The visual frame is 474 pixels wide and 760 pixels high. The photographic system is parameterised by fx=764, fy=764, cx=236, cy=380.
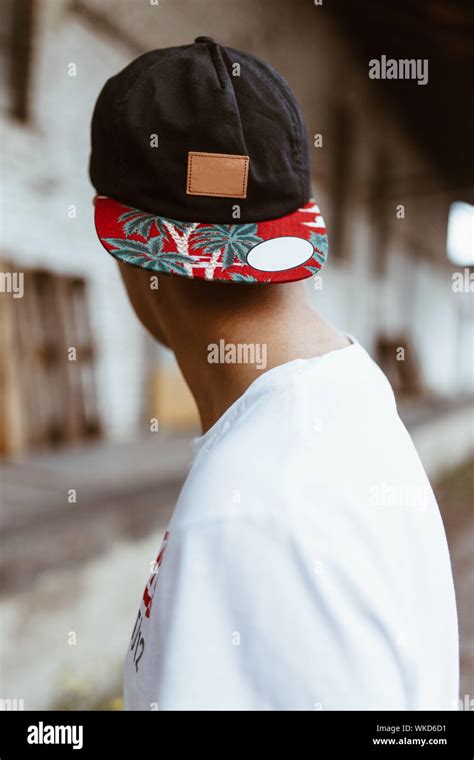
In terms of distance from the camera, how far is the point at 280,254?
0.90 metres

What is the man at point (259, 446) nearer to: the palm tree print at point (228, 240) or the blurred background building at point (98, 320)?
the palm tree print at point (228, 240)

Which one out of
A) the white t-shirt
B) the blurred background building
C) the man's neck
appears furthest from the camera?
the blurred background building

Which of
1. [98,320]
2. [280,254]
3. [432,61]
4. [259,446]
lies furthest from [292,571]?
[432,61]

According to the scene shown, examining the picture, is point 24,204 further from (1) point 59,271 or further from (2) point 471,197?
(2) point 471,197

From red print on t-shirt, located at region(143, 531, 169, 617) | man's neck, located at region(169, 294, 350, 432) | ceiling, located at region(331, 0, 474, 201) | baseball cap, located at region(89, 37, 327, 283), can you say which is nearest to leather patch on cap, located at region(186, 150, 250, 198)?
baseball cap, located at region(89, 37, 327, 283)

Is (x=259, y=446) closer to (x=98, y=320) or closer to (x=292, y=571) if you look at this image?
(x=292, y=571)

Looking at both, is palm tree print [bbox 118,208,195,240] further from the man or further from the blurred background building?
the blurred background building

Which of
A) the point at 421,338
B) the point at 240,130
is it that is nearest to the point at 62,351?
the point at 240,130

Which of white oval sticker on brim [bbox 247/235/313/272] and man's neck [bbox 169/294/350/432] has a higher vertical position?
white oval sticker on brim [bbox 247/235/313/272]

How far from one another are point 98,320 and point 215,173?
403 centimetres

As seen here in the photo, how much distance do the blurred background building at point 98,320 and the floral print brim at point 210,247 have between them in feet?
0.38

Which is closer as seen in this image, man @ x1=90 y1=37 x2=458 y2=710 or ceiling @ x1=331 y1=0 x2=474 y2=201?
man @ x1=90 y1=37 x2=458 y2=710

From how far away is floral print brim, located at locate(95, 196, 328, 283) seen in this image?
0.87 metres
